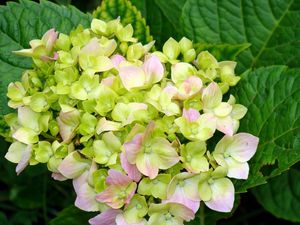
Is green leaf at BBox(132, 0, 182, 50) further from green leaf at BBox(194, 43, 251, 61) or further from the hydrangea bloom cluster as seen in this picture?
the hydrangea bloom cluster

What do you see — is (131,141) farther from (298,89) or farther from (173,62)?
(298,89)

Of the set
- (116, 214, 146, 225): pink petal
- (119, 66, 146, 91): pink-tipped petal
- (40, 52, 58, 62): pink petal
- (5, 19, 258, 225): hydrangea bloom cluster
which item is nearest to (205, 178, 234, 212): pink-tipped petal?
(5, 19, 258, 225): hydrangea bloom cluster

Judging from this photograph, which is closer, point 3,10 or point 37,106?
point 37,106

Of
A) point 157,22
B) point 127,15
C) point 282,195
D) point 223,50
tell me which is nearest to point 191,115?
point 223,50

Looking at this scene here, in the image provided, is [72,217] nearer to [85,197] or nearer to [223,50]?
[85,197]

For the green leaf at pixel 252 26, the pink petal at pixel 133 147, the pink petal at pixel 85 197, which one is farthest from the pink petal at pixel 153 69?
the green leaf at pixel 252 26

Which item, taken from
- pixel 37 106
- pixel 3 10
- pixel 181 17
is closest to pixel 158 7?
pixel 181 17

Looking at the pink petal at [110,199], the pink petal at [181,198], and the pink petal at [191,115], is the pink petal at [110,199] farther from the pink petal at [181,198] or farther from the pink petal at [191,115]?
the pink petal at [191,115]
